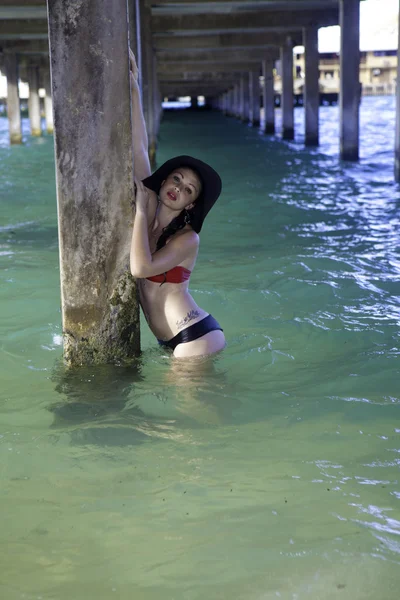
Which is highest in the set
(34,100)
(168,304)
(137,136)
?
(34,100)

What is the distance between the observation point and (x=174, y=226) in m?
4.57

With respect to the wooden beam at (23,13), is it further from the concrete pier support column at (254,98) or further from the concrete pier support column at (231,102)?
the concrete pier support column at (231,102)

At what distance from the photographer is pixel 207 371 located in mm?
4887

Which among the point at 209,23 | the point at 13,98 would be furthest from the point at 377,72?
the point at 209,23

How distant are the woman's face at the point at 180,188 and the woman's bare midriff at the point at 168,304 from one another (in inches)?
21.0

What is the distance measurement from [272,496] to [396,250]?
6.24m

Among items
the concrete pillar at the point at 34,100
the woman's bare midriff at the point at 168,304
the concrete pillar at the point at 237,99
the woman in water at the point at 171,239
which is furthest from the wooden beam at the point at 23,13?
the concrete pillar at the point at 237,99

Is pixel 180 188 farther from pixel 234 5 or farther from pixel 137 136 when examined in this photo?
pixel 234 5

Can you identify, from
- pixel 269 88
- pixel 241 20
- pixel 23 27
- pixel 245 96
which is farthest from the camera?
pixel 245 96

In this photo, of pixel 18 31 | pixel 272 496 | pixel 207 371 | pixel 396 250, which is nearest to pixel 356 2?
pixel 18 31

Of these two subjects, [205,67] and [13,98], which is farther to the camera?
[205,67]

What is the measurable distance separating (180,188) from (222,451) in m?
1.58

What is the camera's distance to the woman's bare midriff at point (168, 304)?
15.6ft

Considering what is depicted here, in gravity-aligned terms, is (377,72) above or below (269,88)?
above
